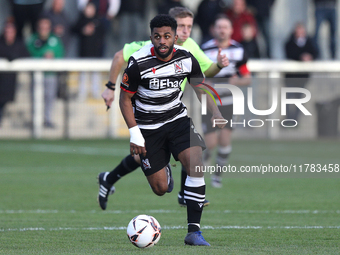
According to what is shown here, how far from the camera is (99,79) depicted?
18375 millimetres

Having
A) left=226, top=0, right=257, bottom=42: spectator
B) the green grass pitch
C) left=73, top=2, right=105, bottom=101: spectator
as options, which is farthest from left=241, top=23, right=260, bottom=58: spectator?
the green grass pitch

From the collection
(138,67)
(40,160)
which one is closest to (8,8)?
(40,160)

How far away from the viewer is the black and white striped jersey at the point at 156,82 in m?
5.97

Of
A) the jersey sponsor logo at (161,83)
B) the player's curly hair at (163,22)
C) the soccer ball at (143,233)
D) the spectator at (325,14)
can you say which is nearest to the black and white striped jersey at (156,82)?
the jersey sponsor logo at (161,83)

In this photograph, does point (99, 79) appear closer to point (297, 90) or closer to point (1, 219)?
point (297, 90)

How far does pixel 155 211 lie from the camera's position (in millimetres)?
8039

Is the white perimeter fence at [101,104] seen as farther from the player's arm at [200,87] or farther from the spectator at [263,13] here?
the player's arm at [200,87]

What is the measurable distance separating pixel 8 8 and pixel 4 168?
8717 mm

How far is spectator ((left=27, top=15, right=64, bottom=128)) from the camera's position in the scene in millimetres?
17812

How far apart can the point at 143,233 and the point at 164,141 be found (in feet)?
3.56

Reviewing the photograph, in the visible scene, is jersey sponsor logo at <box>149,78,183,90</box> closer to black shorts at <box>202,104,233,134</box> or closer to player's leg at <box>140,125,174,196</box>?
player's leg at <box>140,125,174,196</box>

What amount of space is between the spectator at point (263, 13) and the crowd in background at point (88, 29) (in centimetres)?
3

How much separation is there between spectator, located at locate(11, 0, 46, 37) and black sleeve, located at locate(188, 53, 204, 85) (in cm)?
1261

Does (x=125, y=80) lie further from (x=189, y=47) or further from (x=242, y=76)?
(x=242, y=76)
